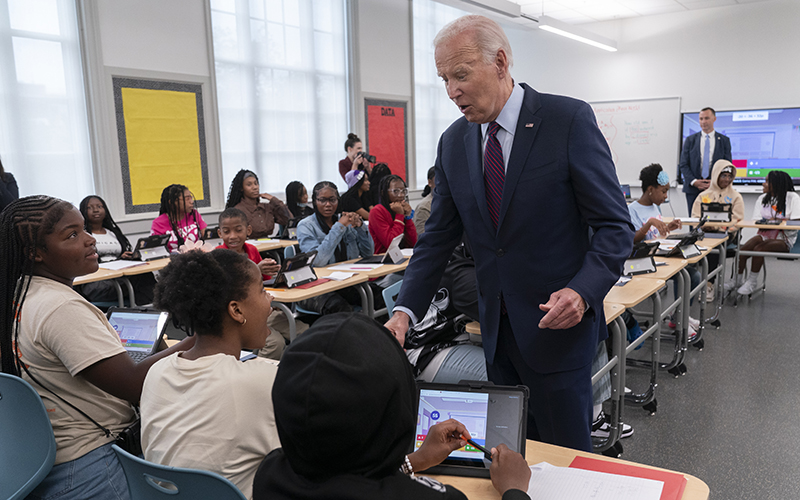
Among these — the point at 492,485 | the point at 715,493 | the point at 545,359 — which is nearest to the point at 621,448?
the point at 715,493

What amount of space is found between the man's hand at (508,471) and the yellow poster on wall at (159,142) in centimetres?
521

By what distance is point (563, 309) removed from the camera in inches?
46.7

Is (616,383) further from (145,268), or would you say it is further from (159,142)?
(159,142)

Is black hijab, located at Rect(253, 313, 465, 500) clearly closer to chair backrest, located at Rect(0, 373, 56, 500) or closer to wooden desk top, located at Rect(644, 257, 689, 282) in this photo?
chair backrest, located at Rect(0, 373, 56, 500)

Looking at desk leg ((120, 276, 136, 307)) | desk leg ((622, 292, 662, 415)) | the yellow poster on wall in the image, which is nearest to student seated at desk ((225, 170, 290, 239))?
the yellow poster on wall

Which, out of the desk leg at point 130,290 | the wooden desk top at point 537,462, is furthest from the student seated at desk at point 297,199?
the wooden desk top at point 537,462

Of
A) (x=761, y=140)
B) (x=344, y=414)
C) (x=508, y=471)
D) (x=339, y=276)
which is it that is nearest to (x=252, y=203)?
(x=339, y=276)

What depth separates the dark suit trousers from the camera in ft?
4.58

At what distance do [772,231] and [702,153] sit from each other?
2.18 metres

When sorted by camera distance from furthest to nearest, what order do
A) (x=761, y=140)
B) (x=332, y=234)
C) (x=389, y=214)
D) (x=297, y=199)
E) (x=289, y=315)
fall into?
(x=761, y=140) < (x=297, y=199) < (x=389, y=214) < (x=332, y=234) < (x=289, y=315)

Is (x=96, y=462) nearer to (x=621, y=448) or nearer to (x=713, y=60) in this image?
(x=621, y=448)

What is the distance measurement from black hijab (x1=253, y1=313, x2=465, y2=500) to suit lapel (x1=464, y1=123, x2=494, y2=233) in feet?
2.26

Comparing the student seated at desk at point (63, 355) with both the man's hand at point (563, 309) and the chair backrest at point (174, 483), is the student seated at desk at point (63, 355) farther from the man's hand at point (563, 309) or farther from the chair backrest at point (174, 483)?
the man's hand at point (563, 309)

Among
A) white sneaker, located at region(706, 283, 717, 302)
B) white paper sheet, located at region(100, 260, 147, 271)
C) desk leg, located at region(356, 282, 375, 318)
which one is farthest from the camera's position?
white sneaker, located at region(706, 283, 717, 302)
